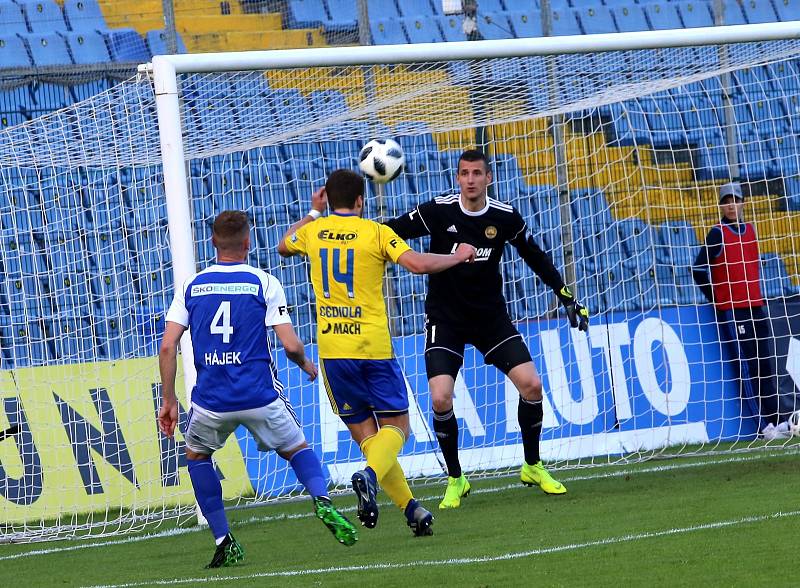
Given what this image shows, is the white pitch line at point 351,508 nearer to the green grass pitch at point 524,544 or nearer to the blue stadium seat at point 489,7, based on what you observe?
the green grass pitch at point 524,544

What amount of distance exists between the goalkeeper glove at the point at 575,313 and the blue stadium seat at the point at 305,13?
6.84m

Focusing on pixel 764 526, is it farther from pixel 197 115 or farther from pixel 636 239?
pixel 636 239

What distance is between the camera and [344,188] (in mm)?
6746

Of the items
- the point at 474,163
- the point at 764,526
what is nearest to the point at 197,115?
the point at 474,163

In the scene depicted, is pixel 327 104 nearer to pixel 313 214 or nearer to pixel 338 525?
pixel 313 214

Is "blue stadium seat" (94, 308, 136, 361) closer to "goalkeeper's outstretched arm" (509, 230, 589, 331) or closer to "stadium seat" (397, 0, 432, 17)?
"goalkeeper's outstretched arm" (509, 230, 589, 331)

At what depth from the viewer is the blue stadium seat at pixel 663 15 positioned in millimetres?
16359

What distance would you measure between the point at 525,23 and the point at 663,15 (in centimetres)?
207

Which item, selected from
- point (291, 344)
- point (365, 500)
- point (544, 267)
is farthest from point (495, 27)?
point (365, 500)

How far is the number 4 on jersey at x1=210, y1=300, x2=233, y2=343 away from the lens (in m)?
6.23

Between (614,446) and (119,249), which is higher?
(119,249)

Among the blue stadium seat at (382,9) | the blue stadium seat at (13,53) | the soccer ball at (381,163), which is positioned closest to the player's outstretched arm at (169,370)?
the soccer ball at (381,163)

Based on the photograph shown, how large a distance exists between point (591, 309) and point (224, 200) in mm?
3434

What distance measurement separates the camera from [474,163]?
26.4ft
